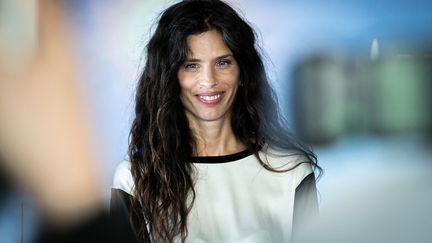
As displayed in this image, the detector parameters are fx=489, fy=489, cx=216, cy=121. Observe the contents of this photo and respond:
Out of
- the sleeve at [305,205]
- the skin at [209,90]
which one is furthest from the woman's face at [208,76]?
the sleeve at [305,205]

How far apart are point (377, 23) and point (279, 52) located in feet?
0.69

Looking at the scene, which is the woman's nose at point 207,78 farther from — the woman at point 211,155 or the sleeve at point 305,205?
the sleeve at point 305,205

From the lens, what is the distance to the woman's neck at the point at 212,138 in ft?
3.10

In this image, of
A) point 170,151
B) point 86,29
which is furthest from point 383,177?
point 86,29

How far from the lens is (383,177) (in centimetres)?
101

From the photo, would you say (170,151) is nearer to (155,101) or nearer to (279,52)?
(155,101)

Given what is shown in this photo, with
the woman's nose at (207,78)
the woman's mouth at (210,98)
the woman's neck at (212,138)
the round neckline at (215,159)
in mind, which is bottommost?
the round neckline at (215,159)

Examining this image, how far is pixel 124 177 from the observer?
0.96 metres

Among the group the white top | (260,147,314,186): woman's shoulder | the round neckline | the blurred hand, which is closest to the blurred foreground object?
the blurred hand

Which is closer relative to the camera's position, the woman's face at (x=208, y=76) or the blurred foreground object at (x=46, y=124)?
the woman's face at (x=208, y=76)

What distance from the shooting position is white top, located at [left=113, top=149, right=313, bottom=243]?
93cm

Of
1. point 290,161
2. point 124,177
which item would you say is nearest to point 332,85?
point 290,161

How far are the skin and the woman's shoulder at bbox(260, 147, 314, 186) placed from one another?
67 mm

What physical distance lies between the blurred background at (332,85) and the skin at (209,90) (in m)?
0.12
